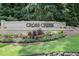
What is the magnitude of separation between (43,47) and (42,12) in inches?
13.9

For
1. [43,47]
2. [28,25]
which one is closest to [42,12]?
[28,25]

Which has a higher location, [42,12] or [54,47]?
[42,12]

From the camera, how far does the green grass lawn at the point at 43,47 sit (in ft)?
13.0

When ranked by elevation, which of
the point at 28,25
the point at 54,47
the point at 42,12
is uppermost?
the point at 42,12

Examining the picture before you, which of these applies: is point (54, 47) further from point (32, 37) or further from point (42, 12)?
point (42, 12)

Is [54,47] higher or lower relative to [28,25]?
lower

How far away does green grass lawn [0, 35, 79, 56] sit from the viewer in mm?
3947

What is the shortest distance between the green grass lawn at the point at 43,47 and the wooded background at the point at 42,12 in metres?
0.18

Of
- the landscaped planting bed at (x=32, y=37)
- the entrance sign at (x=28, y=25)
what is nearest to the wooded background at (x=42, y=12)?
the entrance sign at (x=28, y=25)

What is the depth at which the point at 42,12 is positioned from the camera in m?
3.97

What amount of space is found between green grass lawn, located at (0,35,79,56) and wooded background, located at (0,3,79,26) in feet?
0.60

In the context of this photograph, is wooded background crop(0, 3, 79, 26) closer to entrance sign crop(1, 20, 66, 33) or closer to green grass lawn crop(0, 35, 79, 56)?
entrance sign crop(1, 20, 66, 33)

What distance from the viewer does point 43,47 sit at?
13.0 ft

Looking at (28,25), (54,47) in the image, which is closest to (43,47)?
(54,47)
